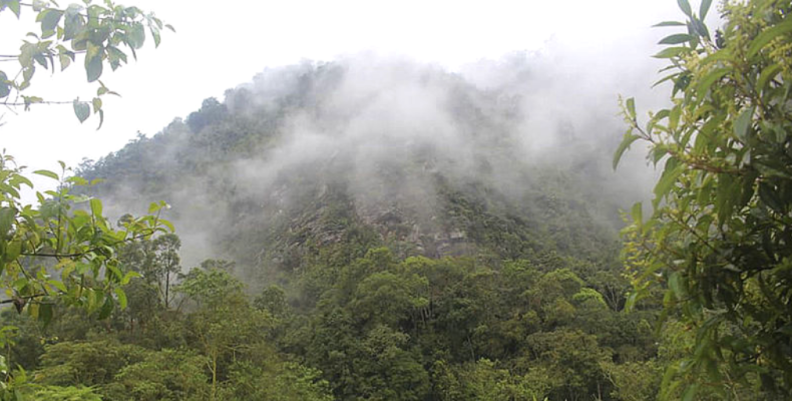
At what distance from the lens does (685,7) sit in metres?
0.98

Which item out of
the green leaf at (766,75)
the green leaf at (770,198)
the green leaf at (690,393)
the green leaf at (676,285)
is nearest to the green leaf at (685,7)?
the green leaf at (766,75)

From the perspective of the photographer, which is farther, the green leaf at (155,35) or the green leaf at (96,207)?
the green leaf at (155,35)

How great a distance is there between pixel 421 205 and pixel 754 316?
27795 millimetres

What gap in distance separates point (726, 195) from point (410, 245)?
2494cm

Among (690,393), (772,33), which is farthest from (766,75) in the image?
(690,393)

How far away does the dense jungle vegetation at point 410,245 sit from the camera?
32.3 inches

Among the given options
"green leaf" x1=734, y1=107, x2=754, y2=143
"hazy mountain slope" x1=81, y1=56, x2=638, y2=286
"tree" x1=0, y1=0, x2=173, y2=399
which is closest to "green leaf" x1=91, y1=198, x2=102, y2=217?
"tree" x1=0, y1=0, x2=173, y2=399

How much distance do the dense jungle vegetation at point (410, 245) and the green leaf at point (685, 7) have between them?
0.02 meters

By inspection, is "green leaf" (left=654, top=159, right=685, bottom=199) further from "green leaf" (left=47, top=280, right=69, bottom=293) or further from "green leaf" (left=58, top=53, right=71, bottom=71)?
"green leaf" (left=58, top=53, right=71, bottom=71)

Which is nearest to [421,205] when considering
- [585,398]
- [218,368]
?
[585,398]

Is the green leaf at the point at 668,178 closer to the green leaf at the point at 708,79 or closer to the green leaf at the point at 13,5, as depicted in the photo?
the green leaf at the point at 708,79

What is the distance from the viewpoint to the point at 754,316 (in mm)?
872

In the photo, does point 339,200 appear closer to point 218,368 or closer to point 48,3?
point 218,368

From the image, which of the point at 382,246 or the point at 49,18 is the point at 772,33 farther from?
the point at 382,246
